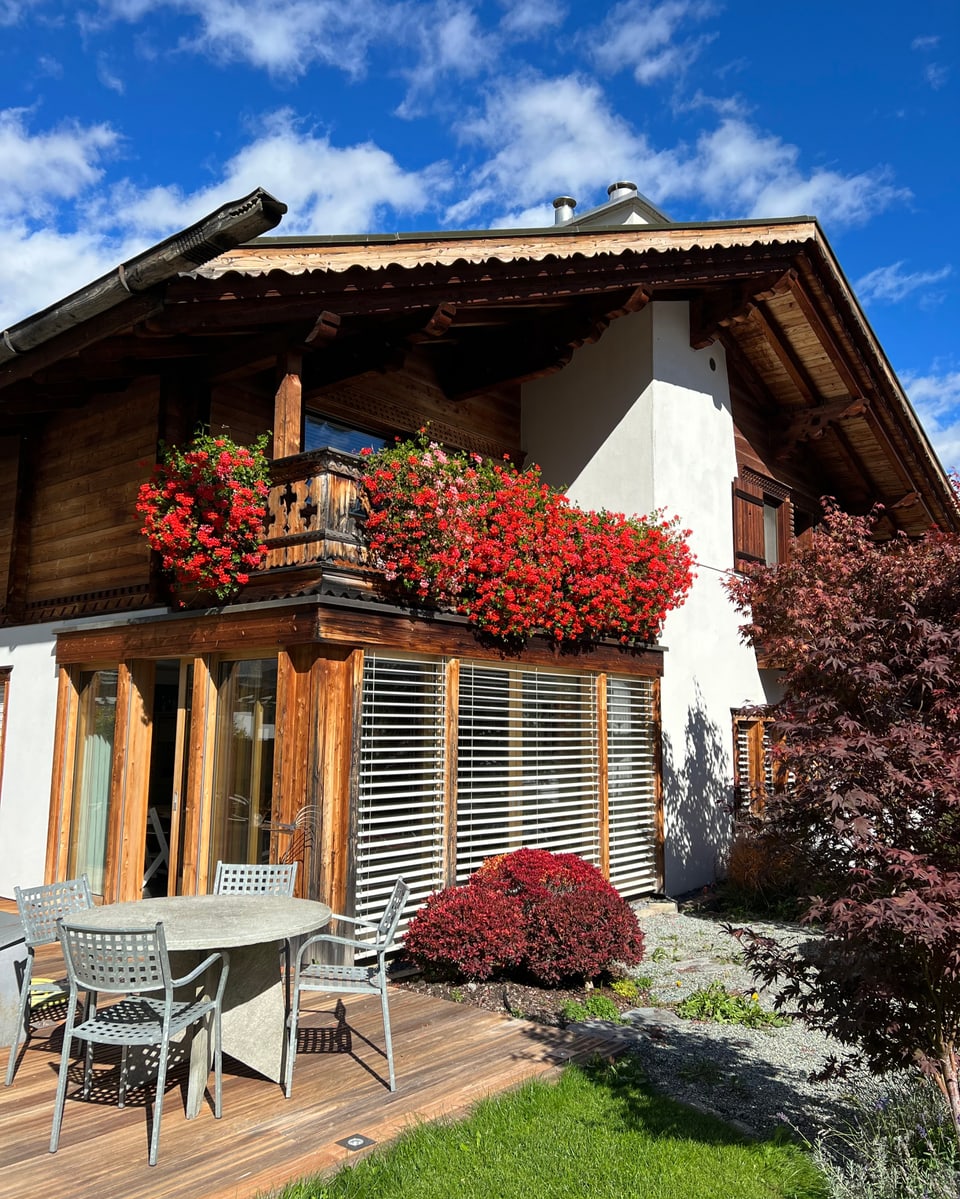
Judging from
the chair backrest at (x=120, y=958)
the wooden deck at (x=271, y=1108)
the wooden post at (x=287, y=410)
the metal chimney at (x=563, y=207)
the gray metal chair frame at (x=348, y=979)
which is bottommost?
the wooden deck at (x=271, y=1108)

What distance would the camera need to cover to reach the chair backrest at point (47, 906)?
5.05 metres

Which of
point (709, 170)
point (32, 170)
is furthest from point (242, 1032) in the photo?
point (32, 170)

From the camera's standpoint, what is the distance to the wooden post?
7.48 meters

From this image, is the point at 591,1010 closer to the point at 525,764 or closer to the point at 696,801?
the point at 525,764

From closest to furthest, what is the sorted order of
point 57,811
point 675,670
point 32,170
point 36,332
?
→ point 36,332
point 57,811
point 675,670
point 32,170

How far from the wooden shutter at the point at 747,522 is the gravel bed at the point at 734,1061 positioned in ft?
19.9

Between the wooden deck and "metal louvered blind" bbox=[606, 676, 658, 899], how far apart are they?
4.05 m

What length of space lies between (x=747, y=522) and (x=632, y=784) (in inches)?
175

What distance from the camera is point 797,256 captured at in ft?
37.4

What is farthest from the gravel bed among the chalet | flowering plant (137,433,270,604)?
flowering plant (137,433,270,604)

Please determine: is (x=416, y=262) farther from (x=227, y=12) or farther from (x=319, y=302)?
(x=227, y=12)

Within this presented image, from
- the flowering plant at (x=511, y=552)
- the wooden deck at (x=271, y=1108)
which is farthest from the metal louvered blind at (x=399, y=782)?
the wooden deck at (x=271, y=1108)

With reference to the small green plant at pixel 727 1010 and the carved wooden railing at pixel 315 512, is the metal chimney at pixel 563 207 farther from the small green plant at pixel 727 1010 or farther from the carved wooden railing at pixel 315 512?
the small green plant at pixel 727 1010

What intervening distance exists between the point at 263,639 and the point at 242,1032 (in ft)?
9.99
